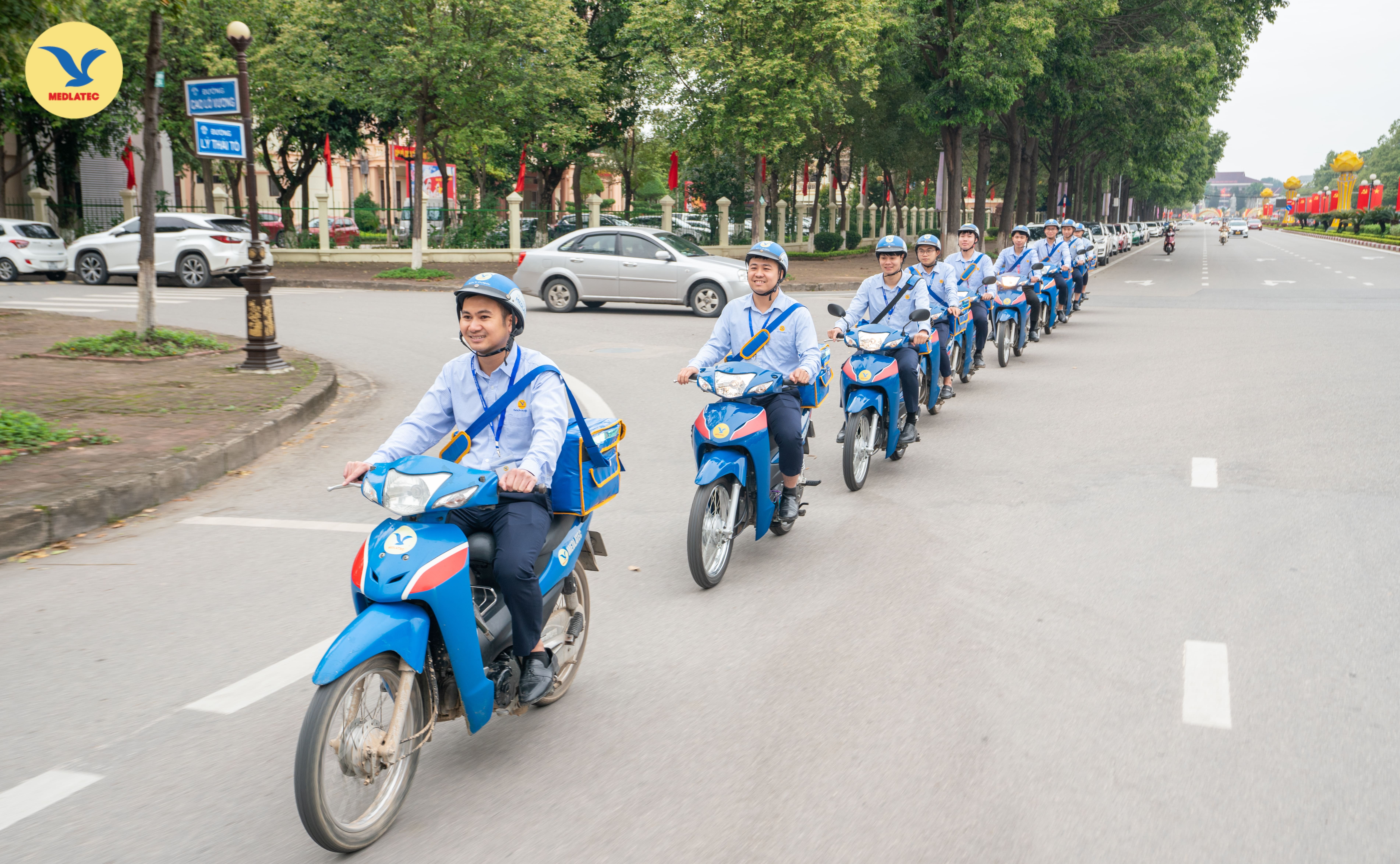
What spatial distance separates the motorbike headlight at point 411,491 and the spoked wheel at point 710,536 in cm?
209

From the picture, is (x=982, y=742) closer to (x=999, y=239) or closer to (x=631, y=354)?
(x=631, y=354)

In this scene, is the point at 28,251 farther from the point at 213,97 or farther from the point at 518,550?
the point at 518,550

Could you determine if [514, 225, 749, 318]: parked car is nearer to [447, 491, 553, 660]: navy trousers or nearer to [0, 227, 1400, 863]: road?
[0, 227, 1400, 863]: road

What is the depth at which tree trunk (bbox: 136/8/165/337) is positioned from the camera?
11828 millimetres

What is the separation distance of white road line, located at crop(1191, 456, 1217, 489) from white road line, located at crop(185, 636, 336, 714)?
5.68 meters

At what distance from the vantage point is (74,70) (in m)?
10.0

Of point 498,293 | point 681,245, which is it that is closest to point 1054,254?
point 681,245

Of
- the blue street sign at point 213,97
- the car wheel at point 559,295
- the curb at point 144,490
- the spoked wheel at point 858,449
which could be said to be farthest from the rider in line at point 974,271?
the car wheel at point 559,295

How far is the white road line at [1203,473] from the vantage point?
299 inches

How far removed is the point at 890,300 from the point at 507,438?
5.29 meters

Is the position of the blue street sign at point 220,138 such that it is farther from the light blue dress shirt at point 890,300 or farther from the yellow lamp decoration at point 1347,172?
the yellow lamp decoration at point 1347,172

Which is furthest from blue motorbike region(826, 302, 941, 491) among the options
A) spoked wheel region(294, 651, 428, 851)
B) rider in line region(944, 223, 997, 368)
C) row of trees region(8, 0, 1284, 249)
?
row of trees region(8, 0, 1284, 249)

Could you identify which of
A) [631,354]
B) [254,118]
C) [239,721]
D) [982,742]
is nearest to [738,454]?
[982,742]

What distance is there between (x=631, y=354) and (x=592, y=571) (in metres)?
9.50
